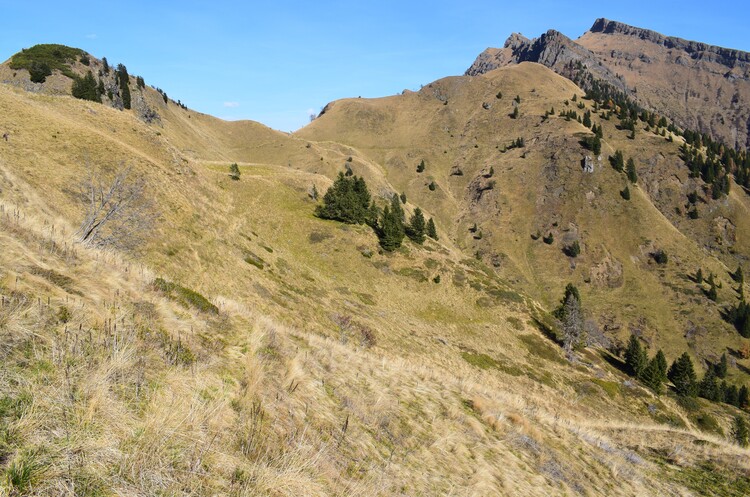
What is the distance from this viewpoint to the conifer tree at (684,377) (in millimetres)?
67125

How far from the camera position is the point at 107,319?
22.0ft

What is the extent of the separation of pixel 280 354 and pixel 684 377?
88289 millimetres

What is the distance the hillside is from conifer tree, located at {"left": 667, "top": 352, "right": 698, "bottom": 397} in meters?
4.46

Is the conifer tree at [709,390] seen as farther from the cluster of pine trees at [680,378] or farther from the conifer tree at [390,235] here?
the conifer tree at [390,235]

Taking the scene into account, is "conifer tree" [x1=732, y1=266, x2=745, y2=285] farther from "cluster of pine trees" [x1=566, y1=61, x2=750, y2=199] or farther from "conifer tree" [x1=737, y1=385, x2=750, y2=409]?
"conifer tree" [x1=737, y1=385, x2=750, y2=409]

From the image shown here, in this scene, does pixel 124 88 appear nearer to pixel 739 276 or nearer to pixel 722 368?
pixel 722 368

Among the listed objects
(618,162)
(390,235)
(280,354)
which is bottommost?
(280,354)

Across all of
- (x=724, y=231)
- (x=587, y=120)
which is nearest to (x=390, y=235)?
(x=724, y=231)

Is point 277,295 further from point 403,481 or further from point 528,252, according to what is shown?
point 528,252

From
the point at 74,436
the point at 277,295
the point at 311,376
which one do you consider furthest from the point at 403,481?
the point at 277,295

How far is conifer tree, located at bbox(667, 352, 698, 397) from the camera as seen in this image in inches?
2643

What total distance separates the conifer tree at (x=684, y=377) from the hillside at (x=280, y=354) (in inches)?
176

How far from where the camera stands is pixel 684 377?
70.8 metres

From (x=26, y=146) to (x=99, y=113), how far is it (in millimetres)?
17776
